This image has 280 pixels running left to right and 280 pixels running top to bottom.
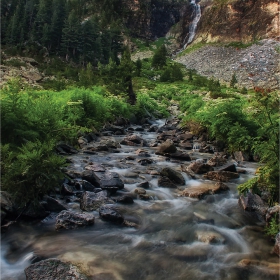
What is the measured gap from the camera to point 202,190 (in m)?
7.79

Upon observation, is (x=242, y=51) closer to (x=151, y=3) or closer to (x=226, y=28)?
(x=226, y=28)

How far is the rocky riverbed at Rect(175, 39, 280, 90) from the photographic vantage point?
1892 inches

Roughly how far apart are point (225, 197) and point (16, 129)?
551cm

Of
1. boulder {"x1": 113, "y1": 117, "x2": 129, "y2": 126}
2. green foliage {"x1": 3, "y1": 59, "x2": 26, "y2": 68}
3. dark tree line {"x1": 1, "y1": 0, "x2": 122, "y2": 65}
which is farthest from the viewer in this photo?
dark tree line {"x1": 1, "y1": 0, "x2": 122, "y2": 65}

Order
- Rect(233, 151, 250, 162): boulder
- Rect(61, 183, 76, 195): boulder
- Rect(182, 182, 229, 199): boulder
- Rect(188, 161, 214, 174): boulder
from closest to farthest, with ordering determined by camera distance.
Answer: Rect(61, 183, 76, 195): boulder → Rect(182, 182, 229, 199): boulder → Rect(188, 161, 214, 174): boulder → Rect(233, 151, 250, 162): boulder

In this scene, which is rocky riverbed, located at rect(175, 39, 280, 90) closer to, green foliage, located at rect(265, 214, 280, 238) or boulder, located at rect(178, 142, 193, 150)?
boulder, located at rect(178, 142, 193, 150)

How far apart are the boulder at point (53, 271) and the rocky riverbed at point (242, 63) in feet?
145

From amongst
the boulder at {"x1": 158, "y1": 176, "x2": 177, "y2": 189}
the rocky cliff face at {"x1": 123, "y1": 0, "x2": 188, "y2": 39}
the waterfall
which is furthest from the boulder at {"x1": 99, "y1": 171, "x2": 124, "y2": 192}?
the rocky cliff face at {"x1": 123, "y1": 0, "x2": 188, "y2": 39}

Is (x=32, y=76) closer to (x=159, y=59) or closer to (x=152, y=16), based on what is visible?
(x=159, y=59)

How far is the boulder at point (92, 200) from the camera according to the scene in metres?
6.46

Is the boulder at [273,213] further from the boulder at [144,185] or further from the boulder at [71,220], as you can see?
the boulder at [71,220]

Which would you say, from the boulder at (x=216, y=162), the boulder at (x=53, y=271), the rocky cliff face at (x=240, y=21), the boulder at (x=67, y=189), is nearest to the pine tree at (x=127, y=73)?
the boulder at (x=216, y=162)

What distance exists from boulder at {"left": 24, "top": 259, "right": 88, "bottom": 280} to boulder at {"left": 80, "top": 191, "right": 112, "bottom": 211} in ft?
6.78

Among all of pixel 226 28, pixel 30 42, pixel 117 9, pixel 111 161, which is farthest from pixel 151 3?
pixel 111 161
